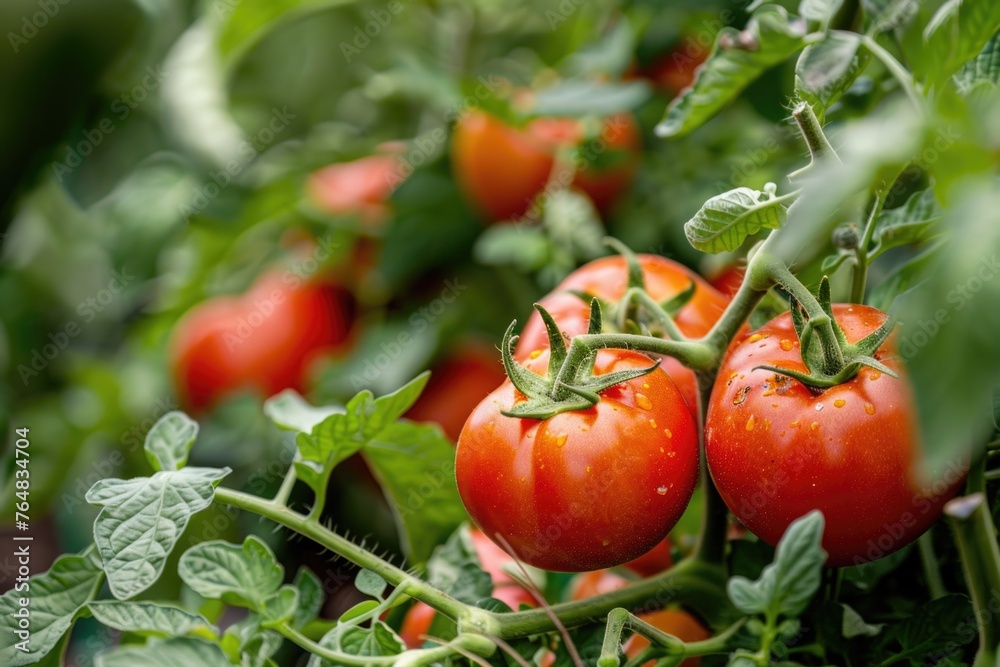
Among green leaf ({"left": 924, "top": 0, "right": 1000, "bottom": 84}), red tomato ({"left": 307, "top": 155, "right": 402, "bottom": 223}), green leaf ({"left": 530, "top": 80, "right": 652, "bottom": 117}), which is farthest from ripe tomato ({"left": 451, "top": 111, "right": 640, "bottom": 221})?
green leaf ({"left": 924, "top": 0, "right": 1000, "bottom": 84})

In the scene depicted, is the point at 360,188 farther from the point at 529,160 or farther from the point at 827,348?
the point at 827,348

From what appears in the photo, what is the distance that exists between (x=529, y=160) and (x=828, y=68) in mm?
489

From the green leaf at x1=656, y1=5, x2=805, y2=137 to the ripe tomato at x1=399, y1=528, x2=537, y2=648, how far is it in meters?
0.25

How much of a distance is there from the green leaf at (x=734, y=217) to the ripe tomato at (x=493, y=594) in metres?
0.21

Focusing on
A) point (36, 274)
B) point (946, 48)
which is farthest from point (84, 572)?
point (36, 274)

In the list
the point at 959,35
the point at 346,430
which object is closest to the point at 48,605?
the point at 346,430

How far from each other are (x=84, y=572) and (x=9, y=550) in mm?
889

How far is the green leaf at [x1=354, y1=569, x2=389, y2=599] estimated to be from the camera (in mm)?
402

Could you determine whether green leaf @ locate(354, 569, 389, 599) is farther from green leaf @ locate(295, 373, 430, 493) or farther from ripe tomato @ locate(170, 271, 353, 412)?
ripe tomato @ locate(170, 271, 353, 412)

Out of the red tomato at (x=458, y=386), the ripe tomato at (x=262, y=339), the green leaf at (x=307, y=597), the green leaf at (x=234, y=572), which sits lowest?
the red tomato at (x=458, y=386)

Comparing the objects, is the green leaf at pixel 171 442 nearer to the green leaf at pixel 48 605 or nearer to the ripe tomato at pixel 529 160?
the green leaf at pixel 48 605

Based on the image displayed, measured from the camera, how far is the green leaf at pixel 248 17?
1.05 m

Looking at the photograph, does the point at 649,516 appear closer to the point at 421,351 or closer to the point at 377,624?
the point at 377,624

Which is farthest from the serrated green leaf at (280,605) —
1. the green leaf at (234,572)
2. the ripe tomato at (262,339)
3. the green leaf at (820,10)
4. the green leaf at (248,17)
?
the green leaf at (248,17)
